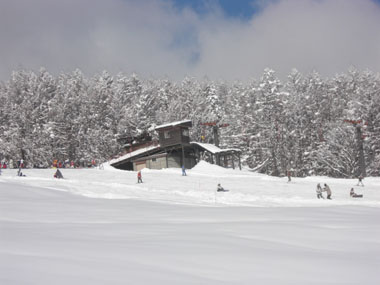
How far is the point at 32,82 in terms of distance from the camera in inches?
2250

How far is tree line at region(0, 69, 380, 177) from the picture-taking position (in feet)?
165

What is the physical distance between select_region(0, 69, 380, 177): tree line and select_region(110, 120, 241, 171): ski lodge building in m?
6.80

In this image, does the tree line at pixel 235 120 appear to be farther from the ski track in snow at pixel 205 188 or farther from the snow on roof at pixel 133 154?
the ski track in snow at pixel 205 188

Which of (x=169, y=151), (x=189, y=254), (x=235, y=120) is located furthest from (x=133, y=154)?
(x=189, y=254)

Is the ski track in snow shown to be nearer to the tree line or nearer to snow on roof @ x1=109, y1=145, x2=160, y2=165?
snow on roof @ x1=109, y1=145, x2=160, y2=165

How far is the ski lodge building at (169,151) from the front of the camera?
4891 centimetres

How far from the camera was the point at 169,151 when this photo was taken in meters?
50.1

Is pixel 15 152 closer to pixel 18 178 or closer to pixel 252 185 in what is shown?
pixel 18 178

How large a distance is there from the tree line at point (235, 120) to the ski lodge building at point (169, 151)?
268 inches

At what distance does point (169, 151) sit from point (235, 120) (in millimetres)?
19850

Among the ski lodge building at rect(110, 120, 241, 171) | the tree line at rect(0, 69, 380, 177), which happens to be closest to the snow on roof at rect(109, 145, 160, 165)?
the ski lodge building at rect(110, 120, 241, 171)

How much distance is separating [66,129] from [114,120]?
825 centimetres

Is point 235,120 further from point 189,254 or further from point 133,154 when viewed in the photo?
point 189,254

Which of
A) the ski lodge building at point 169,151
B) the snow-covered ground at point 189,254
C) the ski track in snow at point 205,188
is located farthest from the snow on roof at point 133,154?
the snow-covered ground at point 189,254
